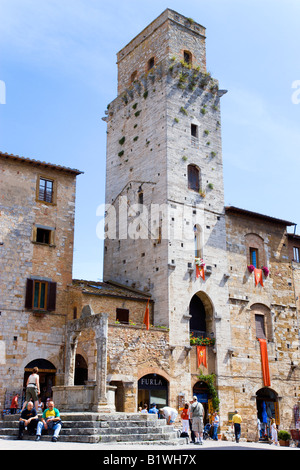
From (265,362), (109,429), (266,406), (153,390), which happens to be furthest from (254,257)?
(109,429)

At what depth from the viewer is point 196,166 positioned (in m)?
31.9

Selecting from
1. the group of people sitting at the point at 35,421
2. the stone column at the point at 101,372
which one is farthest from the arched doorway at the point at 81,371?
the group of people sitting at the point at 35,421

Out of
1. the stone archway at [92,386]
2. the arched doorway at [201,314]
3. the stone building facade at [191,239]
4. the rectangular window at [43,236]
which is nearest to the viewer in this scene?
the stone archway at [92,386]

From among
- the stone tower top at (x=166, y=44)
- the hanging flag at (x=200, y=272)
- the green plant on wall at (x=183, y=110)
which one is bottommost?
the hanging flag at (x=200, y=272)

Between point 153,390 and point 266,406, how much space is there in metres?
8.14

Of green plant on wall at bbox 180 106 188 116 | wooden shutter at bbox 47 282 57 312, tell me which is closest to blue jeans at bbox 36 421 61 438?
wooden shutter at bbox 47 282 57 312

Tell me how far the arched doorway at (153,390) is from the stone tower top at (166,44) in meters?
18.8

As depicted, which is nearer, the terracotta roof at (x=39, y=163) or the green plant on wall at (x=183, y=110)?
the terracotta roof at (x=39, y=163)

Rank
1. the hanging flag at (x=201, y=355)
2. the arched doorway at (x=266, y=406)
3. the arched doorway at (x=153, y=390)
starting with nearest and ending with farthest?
the arched doorway at (x=153, y=390)
the hanging flag at (x=201, y=355)
the arched doorway at (x=266, y=406)

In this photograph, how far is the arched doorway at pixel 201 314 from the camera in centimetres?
2931

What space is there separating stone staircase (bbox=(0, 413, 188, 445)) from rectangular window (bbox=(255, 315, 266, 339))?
14.9m

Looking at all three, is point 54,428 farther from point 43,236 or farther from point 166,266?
point 166,266

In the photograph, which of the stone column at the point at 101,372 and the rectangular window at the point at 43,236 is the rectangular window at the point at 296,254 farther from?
the stone column at the point at 101,372
